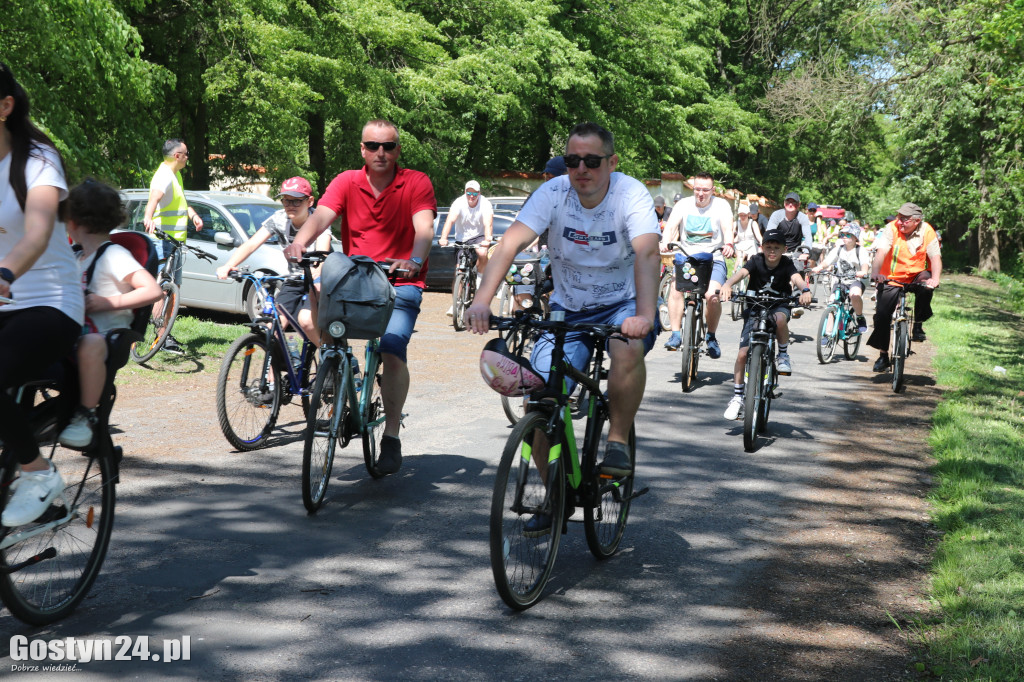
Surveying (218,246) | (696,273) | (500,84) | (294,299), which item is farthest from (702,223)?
(500,84)

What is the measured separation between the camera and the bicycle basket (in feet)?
36.7

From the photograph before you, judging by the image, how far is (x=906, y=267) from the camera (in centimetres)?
1193

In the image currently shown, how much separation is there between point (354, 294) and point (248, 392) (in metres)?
1.78

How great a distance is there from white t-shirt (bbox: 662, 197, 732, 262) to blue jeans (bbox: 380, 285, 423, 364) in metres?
5.71

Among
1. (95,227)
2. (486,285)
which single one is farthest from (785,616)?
(95,227)

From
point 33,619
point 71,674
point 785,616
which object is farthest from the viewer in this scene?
point 785,616

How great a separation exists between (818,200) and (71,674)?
58.2 meters

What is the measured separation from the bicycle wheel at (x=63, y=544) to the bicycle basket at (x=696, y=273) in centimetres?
785

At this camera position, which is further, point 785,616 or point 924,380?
point 924,380

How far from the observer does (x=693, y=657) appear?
4043 mm

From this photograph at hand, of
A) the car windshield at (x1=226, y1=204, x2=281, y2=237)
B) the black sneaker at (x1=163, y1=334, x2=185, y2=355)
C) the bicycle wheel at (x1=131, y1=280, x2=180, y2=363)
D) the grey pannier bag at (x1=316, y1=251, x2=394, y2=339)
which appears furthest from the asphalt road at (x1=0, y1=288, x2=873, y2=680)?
the car windshield at (x1=226, y1=204, x2=281, y2=237)

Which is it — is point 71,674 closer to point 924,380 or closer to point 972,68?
point 924,380

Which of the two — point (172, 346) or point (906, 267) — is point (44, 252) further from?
point (906, 267)

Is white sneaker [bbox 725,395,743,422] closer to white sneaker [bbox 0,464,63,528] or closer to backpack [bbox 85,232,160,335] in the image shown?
backpack [bbox 85,232,160,335]
